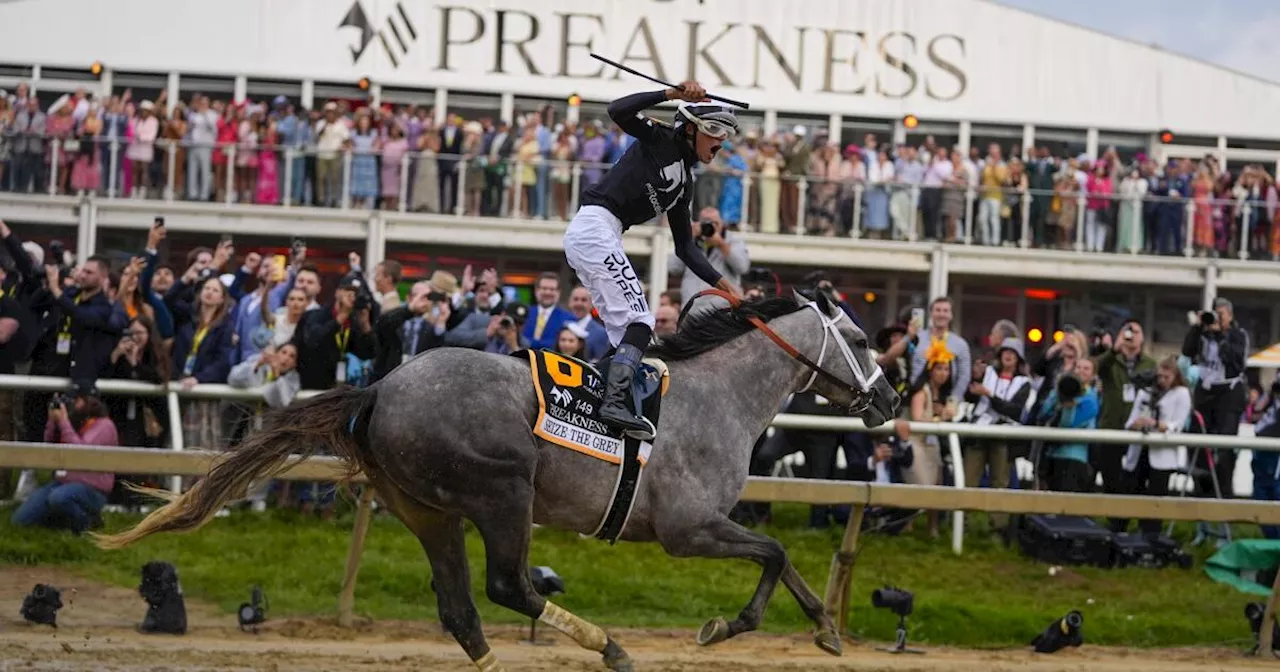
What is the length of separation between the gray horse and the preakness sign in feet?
65.1

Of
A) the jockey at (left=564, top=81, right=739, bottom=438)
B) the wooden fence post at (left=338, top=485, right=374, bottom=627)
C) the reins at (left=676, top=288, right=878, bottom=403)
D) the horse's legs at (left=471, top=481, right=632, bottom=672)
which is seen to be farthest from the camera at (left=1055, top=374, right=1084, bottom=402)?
the horse's legs at (left=471, top=481, right=632, bottom=672)

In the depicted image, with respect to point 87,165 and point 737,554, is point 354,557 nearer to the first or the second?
point 737,554

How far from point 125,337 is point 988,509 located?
538cm

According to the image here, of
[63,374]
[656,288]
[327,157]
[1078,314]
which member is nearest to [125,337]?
[63,374]

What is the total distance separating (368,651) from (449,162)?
44.3 feet

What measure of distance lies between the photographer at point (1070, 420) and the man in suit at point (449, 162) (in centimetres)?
1084

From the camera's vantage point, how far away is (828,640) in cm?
739

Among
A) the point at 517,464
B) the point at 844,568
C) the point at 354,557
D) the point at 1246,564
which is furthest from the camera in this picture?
the point at 1246,564

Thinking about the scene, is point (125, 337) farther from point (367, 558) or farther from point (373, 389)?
point (373, 389)

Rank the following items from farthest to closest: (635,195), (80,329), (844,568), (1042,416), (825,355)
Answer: (1042,416) → (80,329) → (844,568) → (825,355) → (635,195)

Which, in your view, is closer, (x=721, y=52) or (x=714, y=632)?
(x=714, y=632)

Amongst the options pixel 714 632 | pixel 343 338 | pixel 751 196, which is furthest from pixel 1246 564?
pixel 751 196

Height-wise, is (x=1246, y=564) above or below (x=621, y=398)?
below

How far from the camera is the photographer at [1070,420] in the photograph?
11672 millimetres
